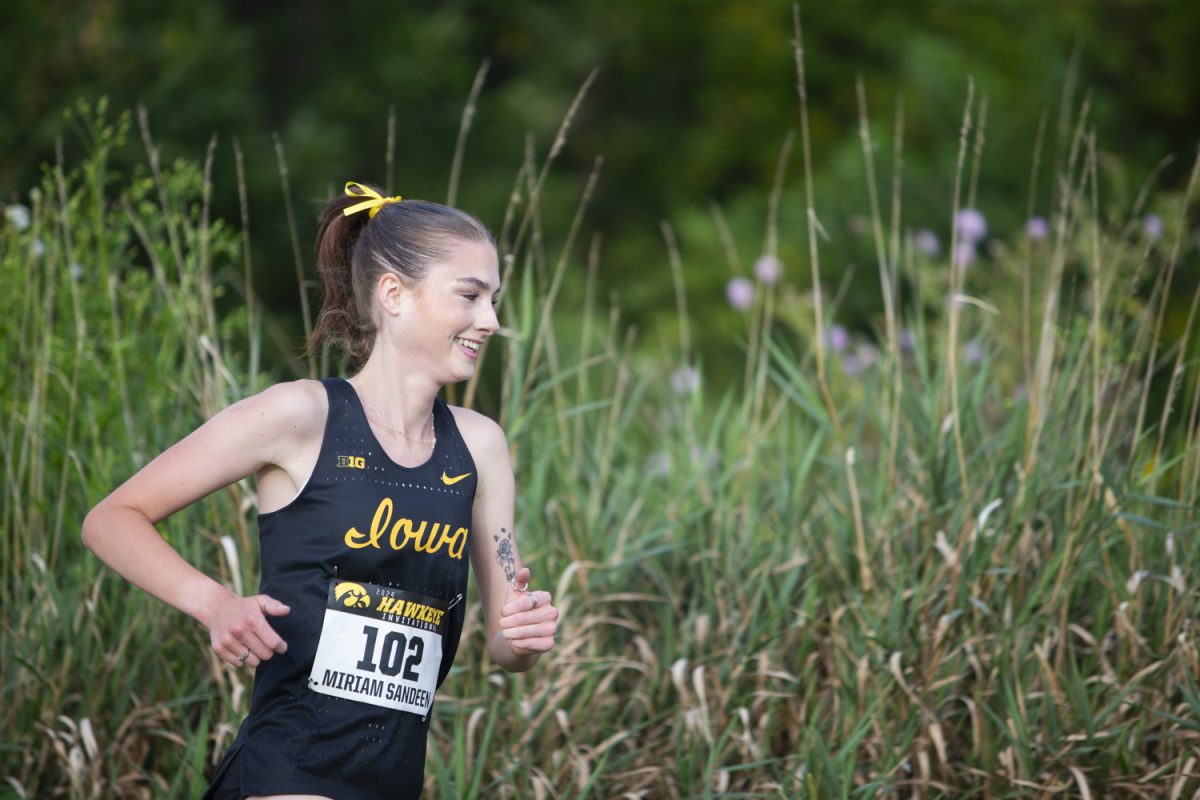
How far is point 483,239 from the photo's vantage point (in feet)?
8.69

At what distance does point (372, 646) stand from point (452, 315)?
0.57m

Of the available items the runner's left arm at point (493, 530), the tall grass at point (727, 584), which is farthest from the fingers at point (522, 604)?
the tall grass at point (727, 584)

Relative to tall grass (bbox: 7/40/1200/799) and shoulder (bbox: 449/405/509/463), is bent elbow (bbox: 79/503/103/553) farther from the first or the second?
tall grass (bbox: 7/40/1200/799)

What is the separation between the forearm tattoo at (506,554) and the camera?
2.59 metres

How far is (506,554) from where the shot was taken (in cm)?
261

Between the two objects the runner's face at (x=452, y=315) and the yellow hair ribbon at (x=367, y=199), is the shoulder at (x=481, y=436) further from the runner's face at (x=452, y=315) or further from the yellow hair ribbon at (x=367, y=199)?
the yellow hair ribbon at (x=367, y=199)

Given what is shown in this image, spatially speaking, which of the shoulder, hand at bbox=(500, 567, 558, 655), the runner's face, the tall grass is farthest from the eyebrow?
the tall grass

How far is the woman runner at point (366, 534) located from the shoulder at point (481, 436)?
0.01 meters

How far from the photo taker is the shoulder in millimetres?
2655

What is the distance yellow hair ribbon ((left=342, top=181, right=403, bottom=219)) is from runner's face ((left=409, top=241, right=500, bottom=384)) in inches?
9.6

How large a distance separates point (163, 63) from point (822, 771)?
32.4 feet

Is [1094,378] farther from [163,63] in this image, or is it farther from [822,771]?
[163,63]

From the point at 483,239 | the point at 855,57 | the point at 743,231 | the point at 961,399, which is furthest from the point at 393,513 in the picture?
the point at 855,57

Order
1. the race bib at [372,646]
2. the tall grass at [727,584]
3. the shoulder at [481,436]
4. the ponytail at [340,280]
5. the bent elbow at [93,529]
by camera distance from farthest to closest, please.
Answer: the tall grass at [727,584] → the ponytail at [340,280] → the shoulder at [481,436] → the race bib at [372,646] → the bent elbow at [93,529]
